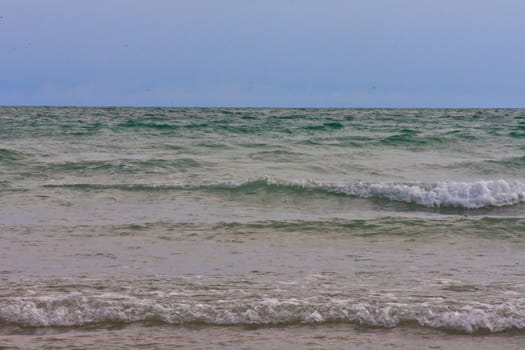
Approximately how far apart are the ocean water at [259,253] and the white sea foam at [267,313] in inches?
0.5

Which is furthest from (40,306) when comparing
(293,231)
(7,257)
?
(293,231)

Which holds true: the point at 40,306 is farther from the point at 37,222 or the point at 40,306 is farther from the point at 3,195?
the point at 3,195

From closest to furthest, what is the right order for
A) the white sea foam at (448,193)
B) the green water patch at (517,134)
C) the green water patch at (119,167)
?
1. the white sea foam at (448,193)
2. the green water patch at (119,167)
3. the green water patch at (517,134)

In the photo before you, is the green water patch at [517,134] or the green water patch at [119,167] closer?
the green water patch at [119,167]

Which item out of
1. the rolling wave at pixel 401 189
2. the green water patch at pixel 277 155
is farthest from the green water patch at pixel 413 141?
the rolling wave at pixel 401 189

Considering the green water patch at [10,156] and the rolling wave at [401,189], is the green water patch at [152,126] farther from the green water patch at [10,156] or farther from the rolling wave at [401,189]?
the rolling wave at [401,189]

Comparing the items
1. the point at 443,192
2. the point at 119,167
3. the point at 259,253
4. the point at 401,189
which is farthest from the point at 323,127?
the point at 259,253

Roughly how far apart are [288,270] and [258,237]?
183 cm

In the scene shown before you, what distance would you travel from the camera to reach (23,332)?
504 cm

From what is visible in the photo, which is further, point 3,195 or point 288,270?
point 3,195

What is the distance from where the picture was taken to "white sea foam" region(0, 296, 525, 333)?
17.0 ft

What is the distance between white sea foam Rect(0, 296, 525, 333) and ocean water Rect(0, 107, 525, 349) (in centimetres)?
1

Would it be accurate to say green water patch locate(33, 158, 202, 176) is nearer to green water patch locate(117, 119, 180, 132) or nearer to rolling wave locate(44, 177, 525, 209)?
rolling wave locate(44, 177, 525, 209)

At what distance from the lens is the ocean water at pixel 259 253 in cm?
509
